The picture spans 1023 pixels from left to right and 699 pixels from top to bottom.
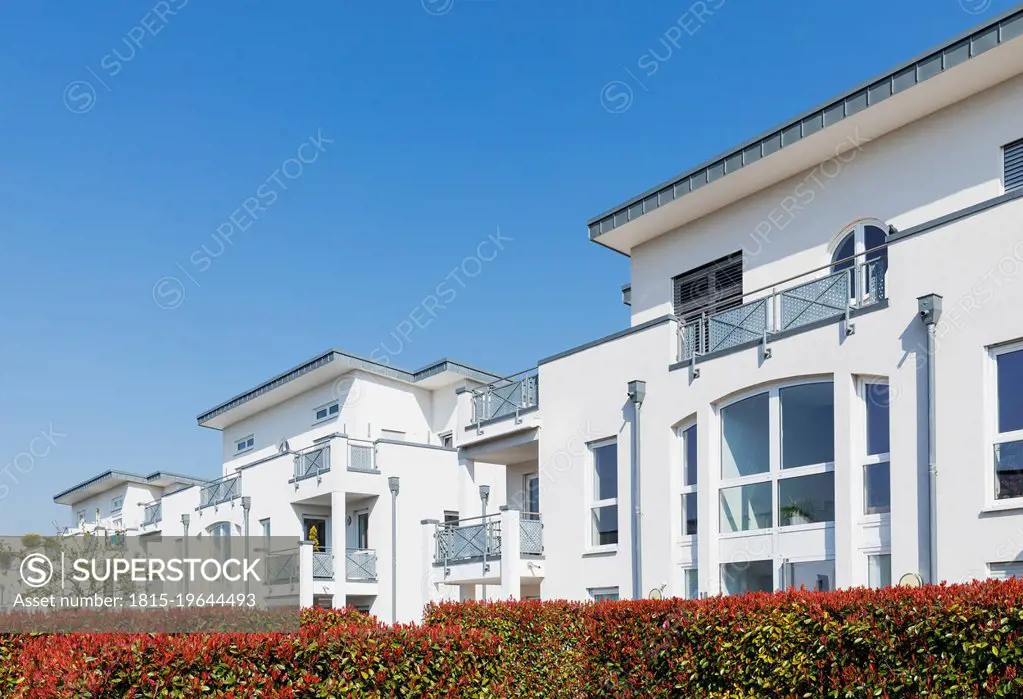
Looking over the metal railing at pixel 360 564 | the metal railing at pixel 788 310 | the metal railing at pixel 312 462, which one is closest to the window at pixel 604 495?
the metal railing at pixel 788 310

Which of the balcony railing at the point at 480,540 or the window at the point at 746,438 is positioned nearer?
the window at the point at 746,438

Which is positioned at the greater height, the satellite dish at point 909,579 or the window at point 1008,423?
the window at point 1008,423

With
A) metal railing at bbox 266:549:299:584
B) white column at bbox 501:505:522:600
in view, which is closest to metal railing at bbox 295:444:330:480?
metal railing at bbox 266:549:299:584

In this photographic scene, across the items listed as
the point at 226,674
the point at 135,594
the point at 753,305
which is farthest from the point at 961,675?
the point at 753,305

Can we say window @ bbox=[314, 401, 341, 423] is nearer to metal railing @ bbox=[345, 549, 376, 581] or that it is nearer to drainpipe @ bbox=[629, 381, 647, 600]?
metal railing @ bbox=[345, 549, 376, 581]

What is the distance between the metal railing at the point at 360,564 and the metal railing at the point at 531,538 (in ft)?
29.6

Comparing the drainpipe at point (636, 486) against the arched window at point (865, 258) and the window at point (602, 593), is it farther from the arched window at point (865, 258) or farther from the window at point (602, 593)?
the arched window at point (865, 258)

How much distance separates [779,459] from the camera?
594 inches

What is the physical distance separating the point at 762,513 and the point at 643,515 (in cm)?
244

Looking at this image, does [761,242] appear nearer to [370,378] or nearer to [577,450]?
[577,450]

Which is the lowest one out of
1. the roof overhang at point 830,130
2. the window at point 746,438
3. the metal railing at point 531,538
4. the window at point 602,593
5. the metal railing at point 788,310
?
the window at point 602,593

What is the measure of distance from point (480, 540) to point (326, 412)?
1370 cm

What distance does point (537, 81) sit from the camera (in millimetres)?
16234

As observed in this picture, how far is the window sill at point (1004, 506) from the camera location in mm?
12023
